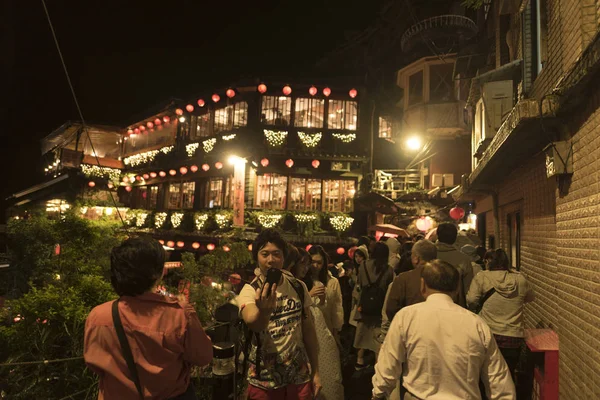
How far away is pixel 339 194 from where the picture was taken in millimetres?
19781

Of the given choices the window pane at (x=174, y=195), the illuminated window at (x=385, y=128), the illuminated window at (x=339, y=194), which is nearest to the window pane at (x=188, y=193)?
the window pane at (x=174, y=195)

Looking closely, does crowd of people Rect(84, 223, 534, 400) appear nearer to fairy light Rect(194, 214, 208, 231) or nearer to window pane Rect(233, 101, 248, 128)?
fairy light Rect(194, 214, 208, 231)

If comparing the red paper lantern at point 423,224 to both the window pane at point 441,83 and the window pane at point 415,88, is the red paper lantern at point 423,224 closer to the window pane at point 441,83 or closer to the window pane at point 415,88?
the window pane at point 441,83

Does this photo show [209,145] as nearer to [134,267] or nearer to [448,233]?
[448,233]

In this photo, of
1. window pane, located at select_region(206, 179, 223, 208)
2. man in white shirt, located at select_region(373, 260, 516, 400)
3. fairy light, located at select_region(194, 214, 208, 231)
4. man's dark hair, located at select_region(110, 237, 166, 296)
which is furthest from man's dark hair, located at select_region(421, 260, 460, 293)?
window pane, located at select_region(206, 179, 223, 208)

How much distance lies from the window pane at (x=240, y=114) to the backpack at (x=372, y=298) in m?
15.0

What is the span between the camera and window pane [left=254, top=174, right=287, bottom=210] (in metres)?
19.7

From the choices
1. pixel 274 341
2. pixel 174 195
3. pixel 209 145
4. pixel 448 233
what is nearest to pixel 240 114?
pixel 209 145

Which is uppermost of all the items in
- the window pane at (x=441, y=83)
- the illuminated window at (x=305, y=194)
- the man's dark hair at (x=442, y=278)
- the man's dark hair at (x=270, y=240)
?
the window pane at (x=441, y=83)

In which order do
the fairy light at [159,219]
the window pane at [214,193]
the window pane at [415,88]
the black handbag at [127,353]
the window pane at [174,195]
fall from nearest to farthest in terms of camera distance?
the black handbag at [127,353], the window pane at [415,88], the window pane at [214,193], the fairy light at [159,219], the window pane at [174,195]

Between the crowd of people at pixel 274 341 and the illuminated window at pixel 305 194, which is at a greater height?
the illuminated window at pixel 305 194

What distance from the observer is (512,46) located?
10.0 meters

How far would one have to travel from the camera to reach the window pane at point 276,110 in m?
19.8

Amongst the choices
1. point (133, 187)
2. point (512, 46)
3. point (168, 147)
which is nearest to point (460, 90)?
point (512, 46)
